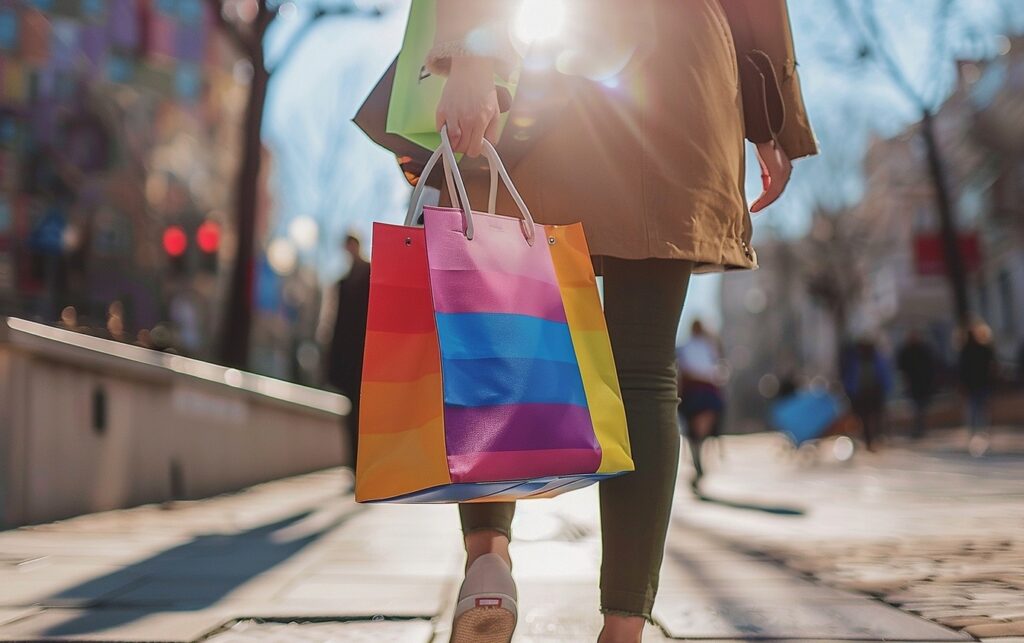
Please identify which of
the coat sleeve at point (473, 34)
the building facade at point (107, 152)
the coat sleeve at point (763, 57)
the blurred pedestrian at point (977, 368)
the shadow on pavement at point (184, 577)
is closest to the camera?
the coat sleeve at point (473, 34)

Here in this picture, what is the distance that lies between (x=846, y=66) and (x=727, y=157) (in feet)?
69.0

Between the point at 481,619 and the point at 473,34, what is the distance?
1.04 meters

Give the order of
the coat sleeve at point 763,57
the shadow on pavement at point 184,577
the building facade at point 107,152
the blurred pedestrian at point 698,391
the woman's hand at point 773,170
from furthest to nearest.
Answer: the building facade at point 107,152 → the blurred pedestrian at point 698,391 → the shadow on pavement at point 184,577 → the woman's hand at point 773,170 → the coat sleeve at point 763,57

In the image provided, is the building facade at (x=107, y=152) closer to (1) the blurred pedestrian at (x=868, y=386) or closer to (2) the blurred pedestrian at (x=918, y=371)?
(1) the blurred pedestrian at (x=868, y=386)

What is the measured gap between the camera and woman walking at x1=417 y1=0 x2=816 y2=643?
6.77 feet

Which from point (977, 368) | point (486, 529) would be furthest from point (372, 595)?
point (977, 368)

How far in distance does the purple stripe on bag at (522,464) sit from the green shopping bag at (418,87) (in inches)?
24.5

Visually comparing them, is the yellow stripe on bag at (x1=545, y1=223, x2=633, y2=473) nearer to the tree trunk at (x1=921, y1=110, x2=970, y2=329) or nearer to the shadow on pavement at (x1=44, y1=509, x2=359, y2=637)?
the shadow on pavement at (x1=44, y1=509, x2=359, y2=637)

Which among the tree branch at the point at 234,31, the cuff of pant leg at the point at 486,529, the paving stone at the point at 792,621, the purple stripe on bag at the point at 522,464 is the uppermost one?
the tree branch at the point at 234,31

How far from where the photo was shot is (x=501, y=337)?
1.80 m

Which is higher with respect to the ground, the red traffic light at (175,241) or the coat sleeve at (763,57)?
the red traffic light at (175,241)

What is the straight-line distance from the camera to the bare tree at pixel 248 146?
12516 millimetres

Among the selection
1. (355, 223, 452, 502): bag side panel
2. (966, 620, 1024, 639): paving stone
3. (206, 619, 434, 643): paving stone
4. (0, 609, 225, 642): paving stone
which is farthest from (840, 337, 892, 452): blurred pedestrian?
(355, 223, 452, 502): bag side panel

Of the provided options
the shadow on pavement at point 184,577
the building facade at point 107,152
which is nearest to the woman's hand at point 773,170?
the shadow on pavement at point 184,577
